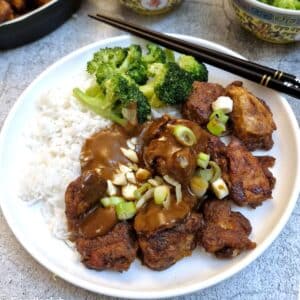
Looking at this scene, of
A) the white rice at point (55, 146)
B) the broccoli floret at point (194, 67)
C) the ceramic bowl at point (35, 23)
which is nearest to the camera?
the white rice at point (55, 146)

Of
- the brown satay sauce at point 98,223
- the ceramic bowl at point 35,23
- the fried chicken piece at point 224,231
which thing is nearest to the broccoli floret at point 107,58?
the ceramic bowl at point 35,23

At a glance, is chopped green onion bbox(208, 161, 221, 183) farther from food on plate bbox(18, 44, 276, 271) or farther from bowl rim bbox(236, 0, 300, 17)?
bowl rim bbox(236, 0, 300, 17)

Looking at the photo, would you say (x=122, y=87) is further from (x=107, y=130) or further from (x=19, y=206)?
(x=19, y=206)

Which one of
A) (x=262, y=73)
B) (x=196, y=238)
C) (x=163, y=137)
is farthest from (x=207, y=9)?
(x=196, y=238)

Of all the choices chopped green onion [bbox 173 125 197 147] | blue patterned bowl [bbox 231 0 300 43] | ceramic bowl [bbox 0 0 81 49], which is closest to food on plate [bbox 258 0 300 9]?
blue patterned bowl [bbox 231 0 300 43]

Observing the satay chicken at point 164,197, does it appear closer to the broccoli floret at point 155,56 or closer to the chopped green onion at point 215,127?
the chopped green onion at point 215,127

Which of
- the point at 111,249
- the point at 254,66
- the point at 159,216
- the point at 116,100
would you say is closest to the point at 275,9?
the point at 254,66

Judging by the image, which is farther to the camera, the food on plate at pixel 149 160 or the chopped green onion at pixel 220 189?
the chopped green onion at pixel 220 189
